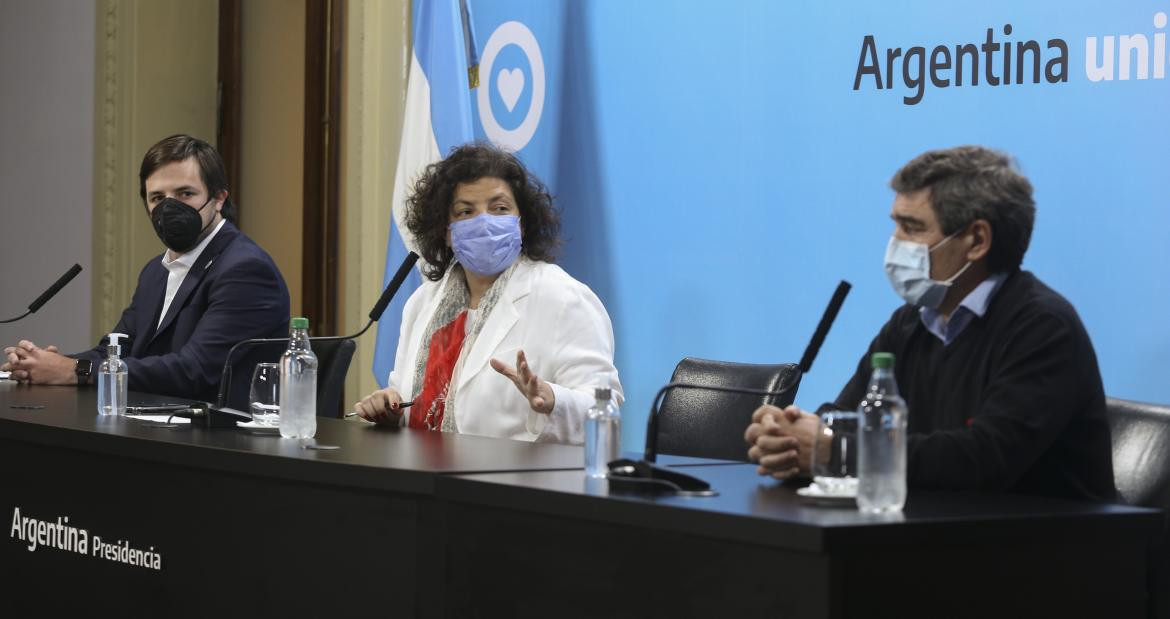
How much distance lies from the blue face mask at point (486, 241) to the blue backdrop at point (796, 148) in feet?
3.17

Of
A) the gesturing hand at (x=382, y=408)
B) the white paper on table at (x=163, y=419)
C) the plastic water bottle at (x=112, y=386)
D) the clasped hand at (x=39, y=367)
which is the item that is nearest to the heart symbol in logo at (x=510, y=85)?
the clasped hand at (x=39, y=367)

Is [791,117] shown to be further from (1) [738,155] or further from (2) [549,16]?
(2) [549,16]

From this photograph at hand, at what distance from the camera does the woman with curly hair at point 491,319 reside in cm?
299

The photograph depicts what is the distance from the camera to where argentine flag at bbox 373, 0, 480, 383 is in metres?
4.59

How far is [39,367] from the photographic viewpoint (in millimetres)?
3742

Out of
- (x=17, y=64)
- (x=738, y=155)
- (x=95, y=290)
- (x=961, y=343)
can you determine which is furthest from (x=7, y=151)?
(x=961, y=343)

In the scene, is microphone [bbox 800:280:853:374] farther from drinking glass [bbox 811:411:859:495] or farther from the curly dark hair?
the curly dark hair

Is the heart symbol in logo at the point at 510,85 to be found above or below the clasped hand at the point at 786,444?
above

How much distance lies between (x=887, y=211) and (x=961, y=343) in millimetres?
1402

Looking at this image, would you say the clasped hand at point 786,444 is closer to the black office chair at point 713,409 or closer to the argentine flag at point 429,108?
the black office chair at point 713,409

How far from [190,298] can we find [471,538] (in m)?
2.13

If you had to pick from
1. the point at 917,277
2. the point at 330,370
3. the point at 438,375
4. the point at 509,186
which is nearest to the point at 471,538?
the point at 917,277

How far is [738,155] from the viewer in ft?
12.7

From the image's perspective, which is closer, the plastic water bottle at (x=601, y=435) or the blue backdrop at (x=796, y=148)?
the plastic water bottle at (x=601, y=435)
